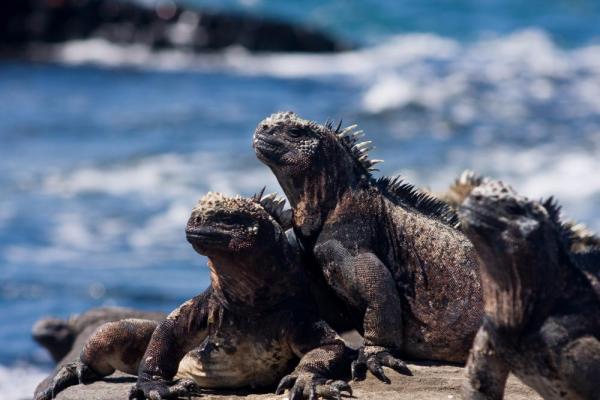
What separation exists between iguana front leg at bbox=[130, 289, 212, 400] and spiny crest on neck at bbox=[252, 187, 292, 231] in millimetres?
490

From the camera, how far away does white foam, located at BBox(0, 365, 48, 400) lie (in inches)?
433

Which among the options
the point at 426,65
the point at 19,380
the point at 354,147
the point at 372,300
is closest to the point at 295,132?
the point at 354,147

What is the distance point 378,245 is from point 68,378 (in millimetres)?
1772

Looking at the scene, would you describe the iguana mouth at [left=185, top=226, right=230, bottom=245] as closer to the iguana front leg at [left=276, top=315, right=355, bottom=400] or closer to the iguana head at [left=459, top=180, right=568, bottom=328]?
the iguana front leg at [left=276, top=315, right=355, bottom=400]

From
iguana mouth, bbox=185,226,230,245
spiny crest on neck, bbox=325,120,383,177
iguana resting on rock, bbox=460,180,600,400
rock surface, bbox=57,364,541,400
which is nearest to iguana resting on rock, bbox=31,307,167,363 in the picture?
rock surface, bbox=57,364,541,400

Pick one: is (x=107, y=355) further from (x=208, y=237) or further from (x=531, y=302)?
(x=531, y=302)

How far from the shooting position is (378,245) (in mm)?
6777

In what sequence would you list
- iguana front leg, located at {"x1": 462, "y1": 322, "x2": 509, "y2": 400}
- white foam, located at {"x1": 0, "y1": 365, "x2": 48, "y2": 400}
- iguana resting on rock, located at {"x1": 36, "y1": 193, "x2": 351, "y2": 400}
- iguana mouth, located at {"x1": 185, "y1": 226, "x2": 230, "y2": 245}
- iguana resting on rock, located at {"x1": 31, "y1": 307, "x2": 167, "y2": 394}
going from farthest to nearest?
white foam, located at {"x1": 0, "y1": 365, "x2": 48, "y2": 400} → iguana resting on rock, located at {"x1": 31, "y1": 307, "x2": 167, "y2": 394} → iguana resting on rock, located at {"x1": 36, "y1": 193, "x2": 351, "y2": 400} → iguana mouth, located at {"x1": 185, "y1": 226, "x2": 230, "y2": 245} → iguana front leg, located at {"x1": 462, "y1": 322, "x2": 509, "y2": 400}

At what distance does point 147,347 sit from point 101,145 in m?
15.7

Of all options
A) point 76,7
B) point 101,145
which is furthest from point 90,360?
point 76,7

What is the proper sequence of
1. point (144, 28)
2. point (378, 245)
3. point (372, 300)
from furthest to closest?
point (144, 28) < point (378, 245) < point (372, 300)

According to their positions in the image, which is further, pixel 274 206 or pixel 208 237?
pixel 274 206

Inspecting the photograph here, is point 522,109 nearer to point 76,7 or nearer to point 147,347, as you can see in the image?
point 76,7

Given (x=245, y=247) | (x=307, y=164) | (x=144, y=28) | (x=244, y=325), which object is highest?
(x=144, y=28)
